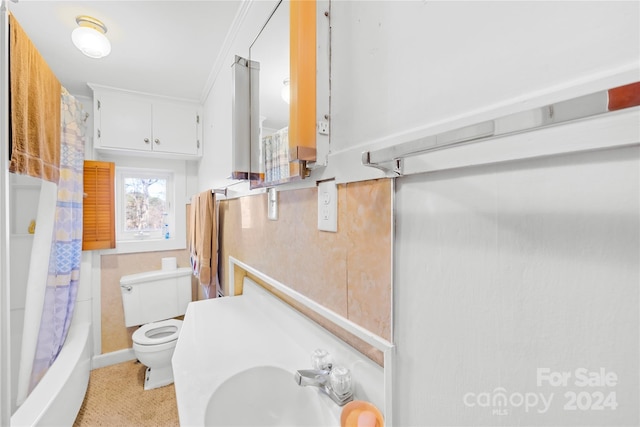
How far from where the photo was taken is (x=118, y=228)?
8.32ft

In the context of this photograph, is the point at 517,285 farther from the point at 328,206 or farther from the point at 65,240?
the point at 65,240

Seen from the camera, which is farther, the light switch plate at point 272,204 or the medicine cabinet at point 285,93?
the light switch plate at point 272,204

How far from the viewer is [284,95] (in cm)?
95

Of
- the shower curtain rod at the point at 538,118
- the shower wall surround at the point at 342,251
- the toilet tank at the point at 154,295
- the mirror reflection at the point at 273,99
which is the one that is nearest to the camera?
the shower curtain rod at the point at 538,118

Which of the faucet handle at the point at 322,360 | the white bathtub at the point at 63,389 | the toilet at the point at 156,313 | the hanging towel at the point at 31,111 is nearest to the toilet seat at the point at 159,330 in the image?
the toilet at the point at 156,313

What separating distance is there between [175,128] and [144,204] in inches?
33.0

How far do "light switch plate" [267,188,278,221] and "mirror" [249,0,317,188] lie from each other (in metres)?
0.04

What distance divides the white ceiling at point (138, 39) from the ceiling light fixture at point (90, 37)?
4 cm

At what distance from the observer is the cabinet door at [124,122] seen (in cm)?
214

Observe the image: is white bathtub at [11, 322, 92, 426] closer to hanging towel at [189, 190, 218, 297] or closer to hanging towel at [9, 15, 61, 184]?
hanging towel at [189, 190, 218, 297]

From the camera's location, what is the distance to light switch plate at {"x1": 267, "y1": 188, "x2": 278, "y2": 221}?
1.11 metres

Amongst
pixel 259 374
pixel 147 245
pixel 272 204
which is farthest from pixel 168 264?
pixel 259 374

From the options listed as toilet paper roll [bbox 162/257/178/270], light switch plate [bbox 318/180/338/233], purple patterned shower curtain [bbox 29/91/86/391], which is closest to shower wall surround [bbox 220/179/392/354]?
light switch plate [bbox 318/180/338/233]

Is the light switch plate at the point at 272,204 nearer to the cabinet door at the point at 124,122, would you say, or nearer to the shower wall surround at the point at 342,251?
the shower wall surround at the point at 342,251
